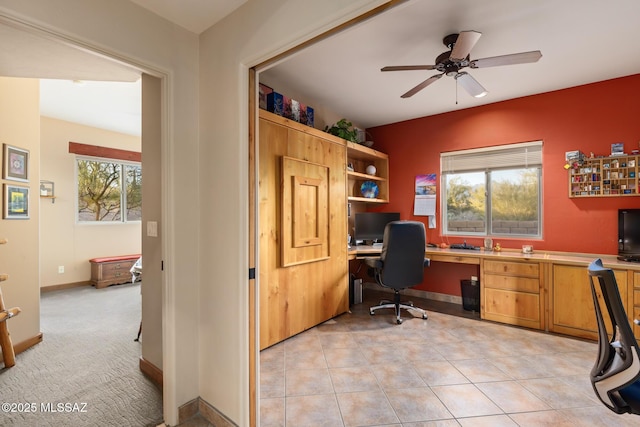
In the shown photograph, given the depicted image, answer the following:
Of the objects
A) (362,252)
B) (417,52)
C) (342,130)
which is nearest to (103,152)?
(342,130)

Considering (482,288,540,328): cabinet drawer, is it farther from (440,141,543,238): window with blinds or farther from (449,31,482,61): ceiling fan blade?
(449,31,482,61): ceiling fan blade

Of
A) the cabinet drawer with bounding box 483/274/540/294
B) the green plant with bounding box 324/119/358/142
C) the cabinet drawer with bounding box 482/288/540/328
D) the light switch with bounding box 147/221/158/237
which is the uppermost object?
the green plant with bounding box 324/119/358/142

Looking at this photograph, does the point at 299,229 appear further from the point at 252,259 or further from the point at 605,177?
the point at 605,177

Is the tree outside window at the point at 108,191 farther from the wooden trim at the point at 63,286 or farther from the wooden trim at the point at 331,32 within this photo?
the wooden trim at the point at 331,32

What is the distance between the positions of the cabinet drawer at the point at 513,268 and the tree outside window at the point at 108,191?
5711mm

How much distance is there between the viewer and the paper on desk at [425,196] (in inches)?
174

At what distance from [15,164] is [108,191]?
319 cm

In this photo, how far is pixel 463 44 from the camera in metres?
2.20

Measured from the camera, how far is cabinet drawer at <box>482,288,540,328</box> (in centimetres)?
324

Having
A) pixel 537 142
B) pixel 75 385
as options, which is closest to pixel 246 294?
pixel 75 385

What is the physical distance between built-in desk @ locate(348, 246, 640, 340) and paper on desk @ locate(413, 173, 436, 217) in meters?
0.91

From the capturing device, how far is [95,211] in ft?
18.4

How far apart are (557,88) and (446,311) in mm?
2992

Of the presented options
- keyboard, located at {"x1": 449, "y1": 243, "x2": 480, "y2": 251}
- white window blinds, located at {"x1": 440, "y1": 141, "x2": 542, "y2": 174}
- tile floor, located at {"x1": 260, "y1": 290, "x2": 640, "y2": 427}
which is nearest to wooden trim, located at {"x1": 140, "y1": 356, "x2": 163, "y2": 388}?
tile floor, located at {"x1": 260, "y1": 290, "x2": 640, "y2": 427}
